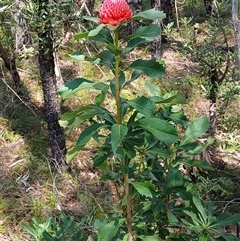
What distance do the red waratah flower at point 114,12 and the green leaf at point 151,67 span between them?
0.68ft

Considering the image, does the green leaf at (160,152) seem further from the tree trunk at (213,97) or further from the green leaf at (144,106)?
the tree trunk at (213,97)

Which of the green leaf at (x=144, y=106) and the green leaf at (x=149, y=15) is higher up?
the green leaf at (x=149, y=15)

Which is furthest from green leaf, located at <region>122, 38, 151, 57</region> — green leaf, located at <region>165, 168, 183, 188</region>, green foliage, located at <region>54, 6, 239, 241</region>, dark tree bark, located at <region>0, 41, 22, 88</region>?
dark tree bark, located at <region>0, 41, 22, 88</region>

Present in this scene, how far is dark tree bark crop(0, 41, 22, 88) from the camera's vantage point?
4.27 meters

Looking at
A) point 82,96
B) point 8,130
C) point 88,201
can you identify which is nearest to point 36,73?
point 82,96

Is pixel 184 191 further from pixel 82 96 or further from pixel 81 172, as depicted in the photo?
pixel 82 96

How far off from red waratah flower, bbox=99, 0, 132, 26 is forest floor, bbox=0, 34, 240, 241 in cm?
233

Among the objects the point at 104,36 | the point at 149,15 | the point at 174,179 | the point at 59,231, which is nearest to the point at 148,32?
the point at 149,15

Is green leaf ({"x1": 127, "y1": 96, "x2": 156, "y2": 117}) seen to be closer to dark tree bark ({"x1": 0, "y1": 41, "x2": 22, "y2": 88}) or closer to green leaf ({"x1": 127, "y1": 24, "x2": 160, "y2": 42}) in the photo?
green leaf ({"x1": 127, "y1": 24, "x2": 160, "y2": 42})

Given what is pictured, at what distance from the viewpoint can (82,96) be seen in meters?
4.79

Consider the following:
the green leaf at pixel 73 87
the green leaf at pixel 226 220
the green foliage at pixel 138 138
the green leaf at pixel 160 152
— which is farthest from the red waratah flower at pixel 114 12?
the green leaf at pixel 226 220

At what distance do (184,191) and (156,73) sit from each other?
683 millimetres

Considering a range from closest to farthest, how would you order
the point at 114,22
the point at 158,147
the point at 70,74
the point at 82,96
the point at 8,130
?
the point at 114,22, the point at 158,147, the point at 8,130, the point at 82,96, the point at 70,74

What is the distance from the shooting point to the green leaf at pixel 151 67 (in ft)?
4.62
